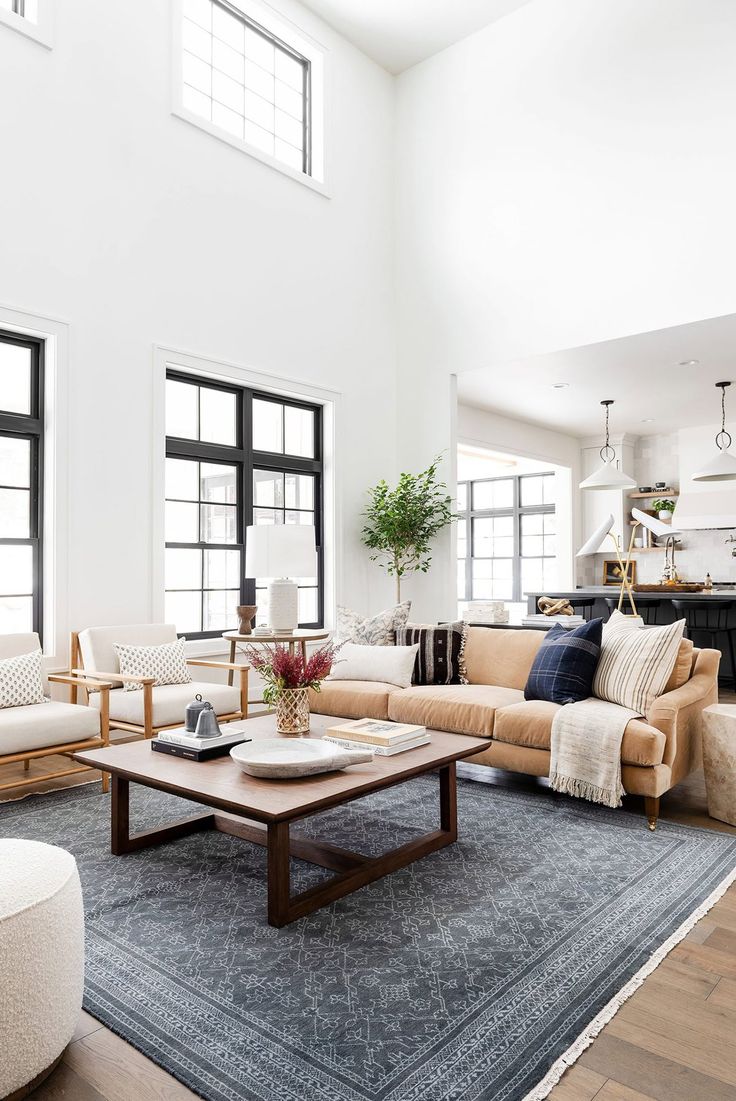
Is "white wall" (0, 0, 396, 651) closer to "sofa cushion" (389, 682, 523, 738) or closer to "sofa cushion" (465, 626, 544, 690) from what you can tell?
"sofa cushion" (389, 682, 523, 738)

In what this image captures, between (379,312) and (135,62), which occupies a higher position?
(135,62)

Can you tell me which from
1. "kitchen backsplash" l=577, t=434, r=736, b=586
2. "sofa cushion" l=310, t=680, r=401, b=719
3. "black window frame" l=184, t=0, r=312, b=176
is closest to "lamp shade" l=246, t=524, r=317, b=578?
"sofa cushion" l=310, t=680, r=401, b=719

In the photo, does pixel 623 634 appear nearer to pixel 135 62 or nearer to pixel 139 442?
pixel 139 442

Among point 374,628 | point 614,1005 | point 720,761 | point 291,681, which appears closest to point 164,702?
point 374,628

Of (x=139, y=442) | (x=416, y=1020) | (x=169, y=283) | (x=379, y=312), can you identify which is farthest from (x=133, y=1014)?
(x=379, y=312)

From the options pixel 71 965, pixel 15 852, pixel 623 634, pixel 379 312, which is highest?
pixel 379 312

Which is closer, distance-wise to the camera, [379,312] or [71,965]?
[71,965]

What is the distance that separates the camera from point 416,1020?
5.83 feet

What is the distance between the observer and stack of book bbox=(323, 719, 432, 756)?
2829 mm

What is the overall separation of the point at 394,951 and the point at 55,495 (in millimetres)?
3420

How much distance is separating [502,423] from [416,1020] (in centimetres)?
776

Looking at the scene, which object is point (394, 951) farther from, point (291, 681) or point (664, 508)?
point (664, 508)

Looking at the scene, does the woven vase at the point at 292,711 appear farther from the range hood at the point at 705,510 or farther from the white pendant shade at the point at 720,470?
the range hood at the point at 705,510

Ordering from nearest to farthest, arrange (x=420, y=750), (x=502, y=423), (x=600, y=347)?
(x=420, y=750)
(x=600, y=347)
(x=502, y=423)
